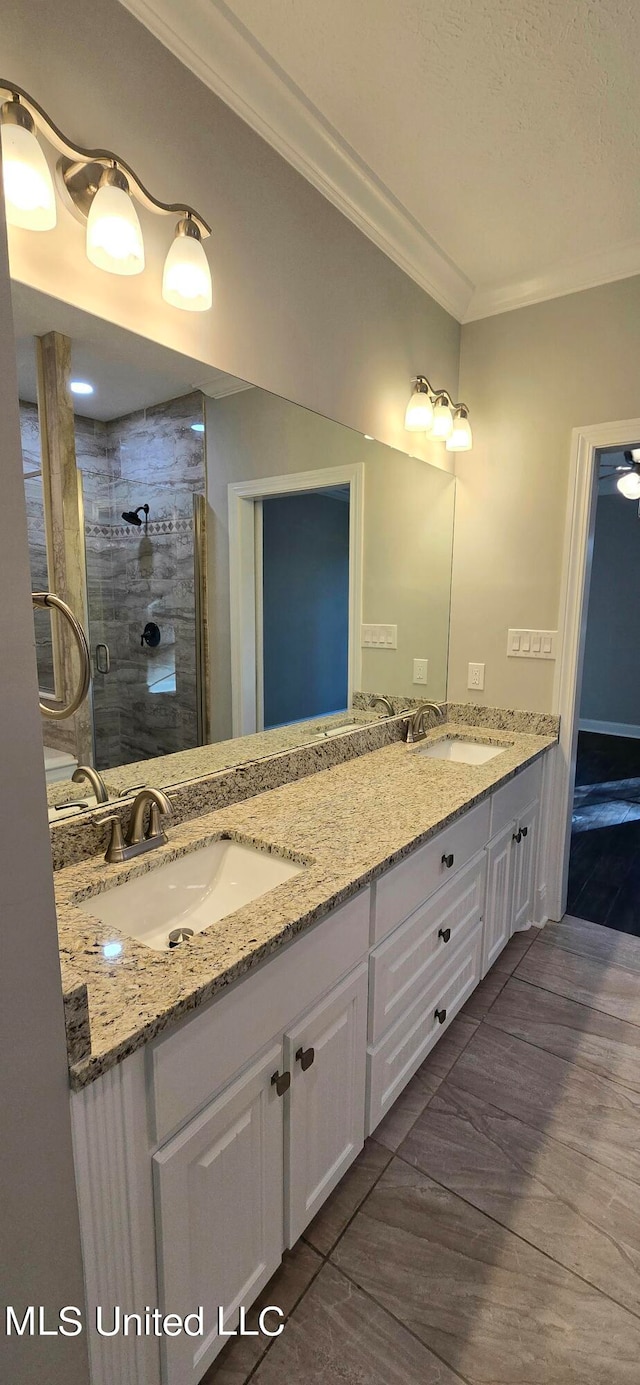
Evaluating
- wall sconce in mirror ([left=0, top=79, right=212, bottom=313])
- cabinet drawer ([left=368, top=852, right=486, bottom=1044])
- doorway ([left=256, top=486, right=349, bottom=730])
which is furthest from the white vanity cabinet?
wall sconce in mirror ([left=0, top=79, right=212, bottom=313])

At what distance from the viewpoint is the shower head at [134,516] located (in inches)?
51.2

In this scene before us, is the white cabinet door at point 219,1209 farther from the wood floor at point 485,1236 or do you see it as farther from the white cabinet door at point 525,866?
the white cabinet door at point 525,866

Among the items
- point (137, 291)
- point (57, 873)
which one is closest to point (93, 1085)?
point (57, 873)

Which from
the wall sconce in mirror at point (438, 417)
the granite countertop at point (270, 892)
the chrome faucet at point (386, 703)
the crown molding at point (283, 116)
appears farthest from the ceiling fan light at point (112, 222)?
the chrome faucet at point (386, 703)

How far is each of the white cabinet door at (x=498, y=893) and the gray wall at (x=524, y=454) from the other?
0.67 m

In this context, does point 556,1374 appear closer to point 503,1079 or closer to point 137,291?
point 503,1079

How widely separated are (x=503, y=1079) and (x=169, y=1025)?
137cm

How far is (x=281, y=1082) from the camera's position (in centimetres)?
104

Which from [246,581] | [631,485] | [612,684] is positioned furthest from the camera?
[612,684]

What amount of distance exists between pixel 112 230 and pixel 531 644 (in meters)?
1.97

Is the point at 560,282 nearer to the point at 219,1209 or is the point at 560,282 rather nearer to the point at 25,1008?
the point at 25,1008

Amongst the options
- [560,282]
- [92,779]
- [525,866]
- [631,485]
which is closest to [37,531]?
[92,779]

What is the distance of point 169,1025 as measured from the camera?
806mm

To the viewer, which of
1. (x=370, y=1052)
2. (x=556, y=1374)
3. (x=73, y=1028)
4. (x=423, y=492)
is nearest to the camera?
(x=73, y=1028)
